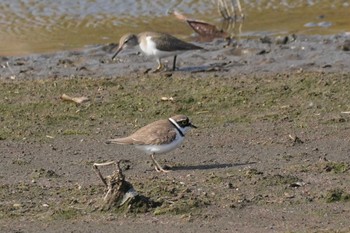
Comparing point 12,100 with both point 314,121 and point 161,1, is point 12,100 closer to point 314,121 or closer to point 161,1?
point 314,121

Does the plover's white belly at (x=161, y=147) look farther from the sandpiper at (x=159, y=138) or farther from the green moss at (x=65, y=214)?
the green moss at (x=65, y=214)

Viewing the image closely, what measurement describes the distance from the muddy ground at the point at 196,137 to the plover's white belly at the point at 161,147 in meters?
0.20

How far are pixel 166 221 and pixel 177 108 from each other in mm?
4544

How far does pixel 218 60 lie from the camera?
51.2 ft

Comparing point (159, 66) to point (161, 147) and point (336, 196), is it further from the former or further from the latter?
point (336, 196)

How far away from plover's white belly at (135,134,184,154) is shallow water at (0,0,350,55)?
7.21 m

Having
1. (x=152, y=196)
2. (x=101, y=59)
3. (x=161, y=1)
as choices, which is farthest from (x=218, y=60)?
(x=152, y=196)

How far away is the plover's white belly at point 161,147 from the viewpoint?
9.87m

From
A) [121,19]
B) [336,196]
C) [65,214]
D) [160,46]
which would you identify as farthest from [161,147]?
[121,19]

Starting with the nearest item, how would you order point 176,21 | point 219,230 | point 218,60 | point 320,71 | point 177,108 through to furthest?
point 219,230 → point 177,108 → point 320,71 → point 218,60 → point 176,21

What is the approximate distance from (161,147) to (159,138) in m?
0.10

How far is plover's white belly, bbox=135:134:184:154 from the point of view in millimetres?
9867

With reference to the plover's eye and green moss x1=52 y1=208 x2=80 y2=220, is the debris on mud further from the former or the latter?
the plover's eye

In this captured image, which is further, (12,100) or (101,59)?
(101,59)
